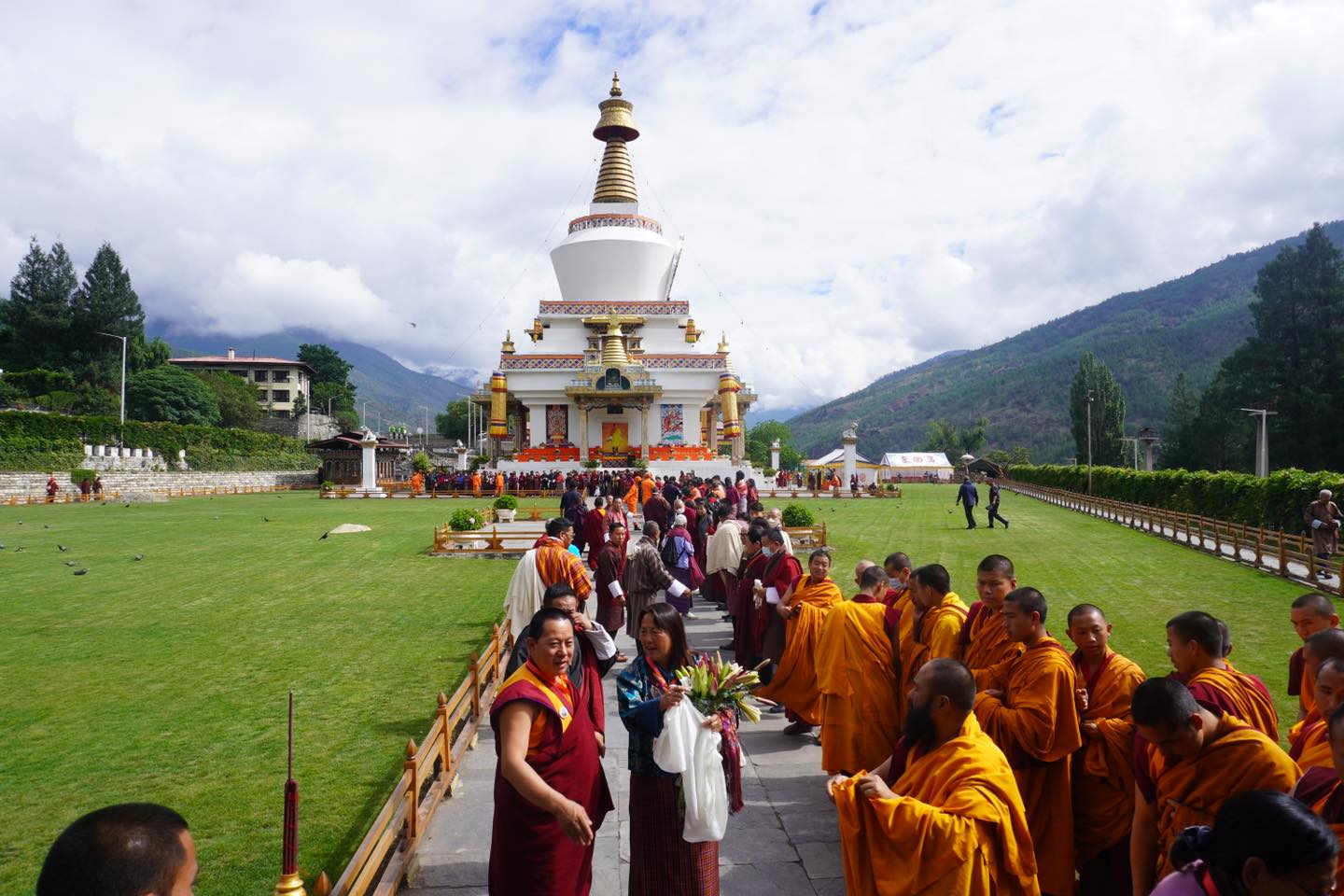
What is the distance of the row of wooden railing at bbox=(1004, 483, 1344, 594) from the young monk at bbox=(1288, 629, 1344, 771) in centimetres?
1133

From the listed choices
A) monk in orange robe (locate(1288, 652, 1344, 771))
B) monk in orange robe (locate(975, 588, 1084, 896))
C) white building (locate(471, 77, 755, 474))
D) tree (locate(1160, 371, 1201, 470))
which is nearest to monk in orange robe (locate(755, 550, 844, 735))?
monk in orange robe (locate(975, 588, 1084, 896))

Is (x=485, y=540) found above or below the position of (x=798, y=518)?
below

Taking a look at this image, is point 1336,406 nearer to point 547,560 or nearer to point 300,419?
point 547,560

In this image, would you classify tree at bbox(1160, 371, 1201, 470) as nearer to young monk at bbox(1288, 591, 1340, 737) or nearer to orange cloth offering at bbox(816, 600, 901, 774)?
young monk at bbox(1288, 591, 1340, 737)

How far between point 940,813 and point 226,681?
8125 millimetres

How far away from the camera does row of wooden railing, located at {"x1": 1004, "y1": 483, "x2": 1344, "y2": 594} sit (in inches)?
548

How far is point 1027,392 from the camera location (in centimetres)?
13950

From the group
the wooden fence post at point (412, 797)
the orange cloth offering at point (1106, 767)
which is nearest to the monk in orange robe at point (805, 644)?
the orange cloth offering at point (1106, 767)

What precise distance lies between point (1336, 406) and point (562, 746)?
4803cm

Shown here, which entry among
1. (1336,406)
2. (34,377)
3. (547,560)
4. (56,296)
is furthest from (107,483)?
(1336,406)

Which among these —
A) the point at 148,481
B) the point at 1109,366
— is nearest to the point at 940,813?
the point at 148,481

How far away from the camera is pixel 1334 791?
2592 mm

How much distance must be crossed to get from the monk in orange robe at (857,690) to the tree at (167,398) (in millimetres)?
58390

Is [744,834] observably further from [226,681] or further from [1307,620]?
[226,681]
